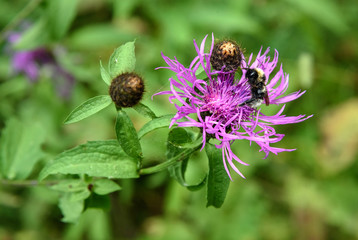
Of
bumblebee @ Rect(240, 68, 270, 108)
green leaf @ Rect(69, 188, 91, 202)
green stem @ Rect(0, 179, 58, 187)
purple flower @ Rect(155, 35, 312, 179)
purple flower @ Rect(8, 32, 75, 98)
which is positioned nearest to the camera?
purple flower @ Rect(155, 35, 312, 179)

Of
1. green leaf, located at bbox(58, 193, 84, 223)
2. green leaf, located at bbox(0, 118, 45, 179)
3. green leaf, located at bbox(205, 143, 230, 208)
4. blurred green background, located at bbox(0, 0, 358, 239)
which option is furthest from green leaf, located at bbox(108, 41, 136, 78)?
blurred green background, located at bbox(0, 0, 358, 239)

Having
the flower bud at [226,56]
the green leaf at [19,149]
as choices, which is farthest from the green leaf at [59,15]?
the flower bud at [226,56]

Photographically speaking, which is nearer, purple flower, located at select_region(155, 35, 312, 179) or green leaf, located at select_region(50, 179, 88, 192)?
purple flower, located at select_region(155, 35, 312, 179)

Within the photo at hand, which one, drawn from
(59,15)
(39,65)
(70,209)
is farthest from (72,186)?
(39,65)

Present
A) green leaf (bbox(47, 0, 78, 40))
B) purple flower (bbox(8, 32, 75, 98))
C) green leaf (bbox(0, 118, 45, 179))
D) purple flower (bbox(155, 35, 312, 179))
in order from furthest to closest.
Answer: purple flower (bbox(8, 32, 75, 98)), green leaf (bbox(47, 0, 78, 40)), green leaf (bbox(0, 118, 45, 179)), purple flower (bbox(155, 35, 312, 179))

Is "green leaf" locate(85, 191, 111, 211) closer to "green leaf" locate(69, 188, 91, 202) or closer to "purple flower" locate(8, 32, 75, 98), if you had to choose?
"green leaf" locate(69, 188, 91, 202)

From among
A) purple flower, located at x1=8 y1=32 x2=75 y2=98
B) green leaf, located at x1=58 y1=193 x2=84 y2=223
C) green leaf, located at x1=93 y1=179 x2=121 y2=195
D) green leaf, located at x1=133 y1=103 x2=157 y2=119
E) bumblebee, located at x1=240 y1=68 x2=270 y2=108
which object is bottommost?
green leaf, located at x1=58 y1=193 x2=84 y2=223

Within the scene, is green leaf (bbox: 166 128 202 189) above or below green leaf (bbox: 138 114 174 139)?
below
